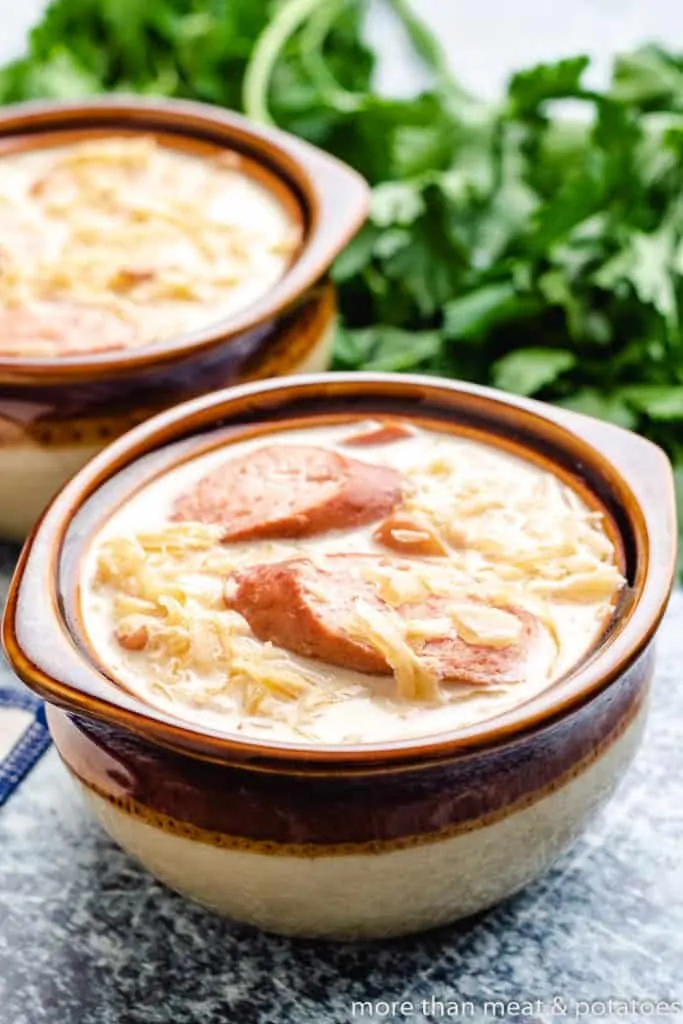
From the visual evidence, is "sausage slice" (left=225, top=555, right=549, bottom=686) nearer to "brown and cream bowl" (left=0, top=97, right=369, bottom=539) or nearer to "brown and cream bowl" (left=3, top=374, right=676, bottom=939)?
"brown and cream bowl" (left=3, top=374, right=676, bottom=939)

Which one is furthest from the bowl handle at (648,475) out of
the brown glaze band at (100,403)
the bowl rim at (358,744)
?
the brown glaze band at (100,403)

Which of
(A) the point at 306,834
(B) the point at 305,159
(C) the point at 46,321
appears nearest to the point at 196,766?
(A) the point at 306,834

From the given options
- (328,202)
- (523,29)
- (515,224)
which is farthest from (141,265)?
(523,29)

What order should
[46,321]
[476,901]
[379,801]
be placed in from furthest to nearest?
[46,321]
[476,901]
[379,801]

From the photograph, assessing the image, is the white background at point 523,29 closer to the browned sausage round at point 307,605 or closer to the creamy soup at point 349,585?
the creamy soup at point 349,585

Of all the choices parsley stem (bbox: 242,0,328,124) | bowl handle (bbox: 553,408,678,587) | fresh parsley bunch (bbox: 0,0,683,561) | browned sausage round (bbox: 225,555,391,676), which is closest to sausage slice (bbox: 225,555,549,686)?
browned sausage round (bbox: 225,555,391,676)

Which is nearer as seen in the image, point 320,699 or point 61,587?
point 320,699

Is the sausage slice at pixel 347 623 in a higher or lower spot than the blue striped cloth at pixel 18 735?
higher

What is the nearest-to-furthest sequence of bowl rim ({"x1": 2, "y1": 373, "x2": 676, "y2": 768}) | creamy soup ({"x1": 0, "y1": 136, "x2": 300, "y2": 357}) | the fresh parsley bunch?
bowl rim ({"x1": 2, "y1": 373, "x2": 676, "y2": 768}) → creamy soup ({"x1": 0, "y1": 136, "x2": 300, "y2": 357}) → the fresh parsley bunch

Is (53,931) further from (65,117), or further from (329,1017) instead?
(65,117)
